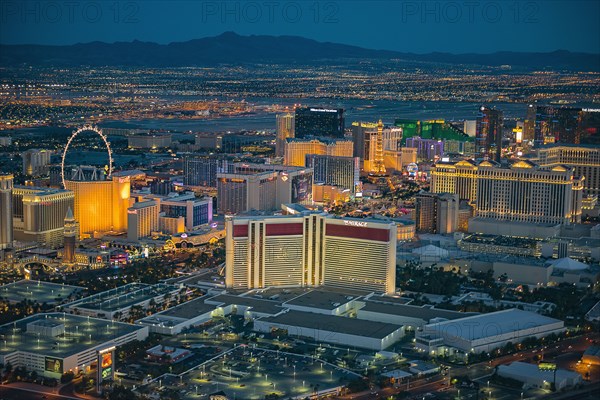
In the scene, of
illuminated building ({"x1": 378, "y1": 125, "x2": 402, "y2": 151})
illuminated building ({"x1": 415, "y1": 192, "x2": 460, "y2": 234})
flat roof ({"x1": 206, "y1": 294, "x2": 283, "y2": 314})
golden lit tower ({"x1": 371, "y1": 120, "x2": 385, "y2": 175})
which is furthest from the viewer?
illuminated building ({"x1": 378, "y1": 125, "x2": 402, "y2": 151})

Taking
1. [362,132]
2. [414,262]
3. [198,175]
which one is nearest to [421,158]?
[362,132]

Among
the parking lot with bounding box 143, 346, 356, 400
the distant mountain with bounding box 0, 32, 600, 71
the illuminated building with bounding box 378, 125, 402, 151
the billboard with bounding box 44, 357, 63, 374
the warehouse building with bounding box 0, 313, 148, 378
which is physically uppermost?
the distant mountain with bounding box 0, 32, 600, 71

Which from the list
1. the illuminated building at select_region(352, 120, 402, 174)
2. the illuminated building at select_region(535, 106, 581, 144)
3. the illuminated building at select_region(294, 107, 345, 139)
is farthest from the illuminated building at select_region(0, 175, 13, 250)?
the illuminated building at select_region(535, 106, 581, 144)

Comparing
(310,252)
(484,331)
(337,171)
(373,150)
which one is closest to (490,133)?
(373,150)

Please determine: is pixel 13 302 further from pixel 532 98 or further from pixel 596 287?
pixel 532 98

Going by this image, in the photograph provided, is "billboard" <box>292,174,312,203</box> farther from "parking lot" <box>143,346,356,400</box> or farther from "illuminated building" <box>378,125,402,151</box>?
"parking lot" <box>143,346,356,400</box>

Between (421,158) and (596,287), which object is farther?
(421,158)

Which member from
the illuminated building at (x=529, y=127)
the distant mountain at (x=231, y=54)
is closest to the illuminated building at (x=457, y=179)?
the illuminated building at (x=529, y=127)
